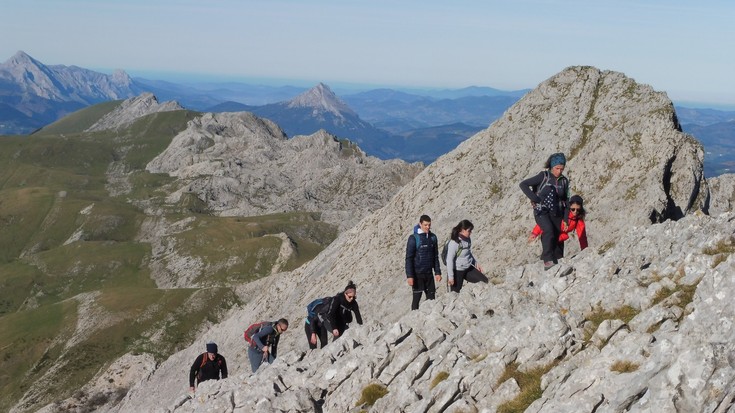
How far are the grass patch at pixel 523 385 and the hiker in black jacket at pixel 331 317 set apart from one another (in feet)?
28.0

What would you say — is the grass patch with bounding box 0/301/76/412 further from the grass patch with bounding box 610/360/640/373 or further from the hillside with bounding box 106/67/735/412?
the grass patch with bounding box 610/360/640/373

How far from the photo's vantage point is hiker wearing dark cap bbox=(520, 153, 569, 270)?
2234cm

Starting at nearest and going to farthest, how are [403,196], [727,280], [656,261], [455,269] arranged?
[727,280] < [656,261] < [455,269] < [403,196]

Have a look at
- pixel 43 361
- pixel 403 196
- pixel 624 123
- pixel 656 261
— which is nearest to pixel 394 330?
pixel 656 261

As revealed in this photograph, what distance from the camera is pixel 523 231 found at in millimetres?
44188

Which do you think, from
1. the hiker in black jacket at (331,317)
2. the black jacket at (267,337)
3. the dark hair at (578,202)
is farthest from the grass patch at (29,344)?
the dark hair at (578,202)

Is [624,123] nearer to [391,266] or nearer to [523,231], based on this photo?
[523,231]

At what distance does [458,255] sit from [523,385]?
787 cm

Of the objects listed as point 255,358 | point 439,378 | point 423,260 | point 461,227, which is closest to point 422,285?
point 423,260

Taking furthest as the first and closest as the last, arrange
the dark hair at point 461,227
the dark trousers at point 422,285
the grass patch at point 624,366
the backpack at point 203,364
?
the backpack at point 203,364, the dark trousers at point 422,285, the dark hair at point 461,227, the grass patch at point 624,366

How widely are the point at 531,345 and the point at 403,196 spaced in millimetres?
47096

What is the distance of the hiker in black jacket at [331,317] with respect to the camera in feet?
80.8

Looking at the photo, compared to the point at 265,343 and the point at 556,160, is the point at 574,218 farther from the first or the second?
the point at 265,343

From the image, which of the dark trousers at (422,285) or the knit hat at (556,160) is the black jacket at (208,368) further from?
the knit hat at (556,160)
